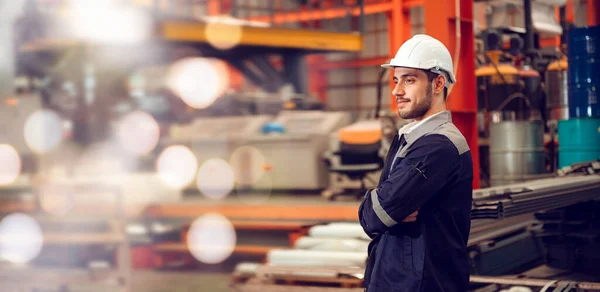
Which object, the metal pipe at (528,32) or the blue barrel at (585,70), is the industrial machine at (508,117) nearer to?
the metal pipe at (528,32)

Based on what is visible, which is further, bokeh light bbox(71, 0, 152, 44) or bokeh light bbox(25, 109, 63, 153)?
bokeh light bbox(71, 0, 152, 44)

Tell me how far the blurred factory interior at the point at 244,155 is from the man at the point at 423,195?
1496mm

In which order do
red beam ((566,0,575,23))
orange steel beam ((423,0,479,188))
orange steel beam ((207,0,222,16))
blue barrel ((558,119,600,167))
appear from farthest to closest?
orange steel beam ((207,0,222,16)), red beam ((566,0,575,23)), blue barrel ((558,119,600,167)), orange steel beam ((423,0,479,188))

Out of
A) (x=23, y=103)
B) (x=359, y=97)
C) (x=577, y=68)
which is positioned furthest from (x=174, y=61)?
(x=359, y=97)

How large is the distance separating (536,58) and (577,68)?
1.77 meters

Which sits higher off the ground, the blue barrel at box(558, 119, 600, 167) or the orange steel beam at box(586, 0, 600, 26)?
the orange steel beam at box(586, 0, 600, 26)

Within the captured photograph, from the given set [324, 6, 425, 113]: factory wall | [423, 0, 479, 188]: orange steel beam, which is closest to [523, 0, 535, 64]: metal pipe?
[423, 0, 479, 188]: orange steel beam

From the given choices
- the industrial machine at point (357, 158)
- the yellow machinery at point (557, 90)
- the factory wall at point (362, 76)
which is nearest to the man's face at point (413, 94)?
the industrial machine at point (357, 158)

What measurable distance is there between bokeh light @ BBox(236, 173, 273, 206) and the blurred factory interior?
0.02 m

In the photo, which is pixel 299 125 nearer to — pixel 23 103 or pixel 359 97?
pixel 23 103

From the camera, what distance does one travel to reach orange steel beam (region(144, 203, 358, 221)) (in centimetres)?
696

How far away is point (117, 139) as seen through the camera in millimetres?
10656

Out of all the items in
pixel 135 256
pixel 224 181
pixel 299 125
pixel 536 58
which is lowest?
pixel 135 256

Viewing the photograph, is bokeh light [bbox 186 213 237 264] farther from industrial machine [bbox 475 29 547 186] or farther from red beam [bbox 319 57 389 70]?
red beam [bbox 319 57 389 70]
